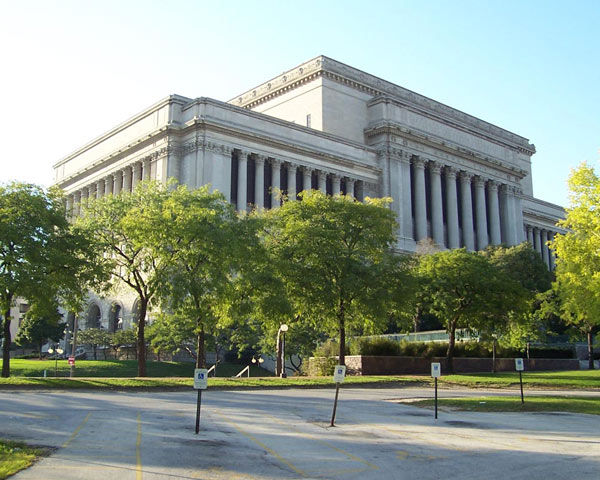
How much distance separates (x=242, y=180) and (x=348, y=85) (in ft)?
91.7

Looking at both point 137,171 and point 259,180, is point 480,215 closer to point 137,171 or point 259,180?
point 259,180

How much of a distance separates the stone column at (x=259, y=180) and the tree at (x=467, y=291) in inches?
1349

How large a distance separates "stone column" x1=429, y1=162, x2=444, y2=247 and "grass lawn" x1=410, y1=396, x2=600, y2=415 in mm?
63734

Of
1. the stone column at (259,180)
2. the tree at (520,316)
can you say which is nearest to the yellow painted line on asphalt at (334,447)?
the tree at (520,316)

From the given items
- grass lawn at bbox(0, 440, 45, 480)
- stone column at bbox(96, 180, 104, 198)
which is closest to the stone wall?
grass lawn at bbox(0, 440, 45, 480)

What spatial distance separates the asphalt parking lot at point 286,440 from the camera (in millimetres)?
11945

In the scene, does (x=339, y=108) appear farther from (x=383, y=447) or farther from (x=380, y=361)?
(x=383, y=447)

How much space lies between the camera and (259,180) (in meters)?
76.9

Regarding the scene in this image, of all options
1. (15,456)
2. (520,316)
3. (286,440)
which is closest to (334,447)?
(286,440)

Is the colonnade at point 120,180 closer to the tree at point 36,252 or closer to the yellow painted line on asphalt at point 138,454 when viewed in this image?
the tree at point 36,252

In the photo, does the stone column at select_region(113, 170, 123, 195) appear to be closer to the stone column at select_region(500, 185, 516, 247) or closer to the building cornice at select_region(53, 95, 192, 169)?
the building cornice at select_region(53, 95, 192, 169)

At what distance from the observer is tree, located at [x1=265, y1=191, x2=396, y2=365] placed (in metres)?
39.0

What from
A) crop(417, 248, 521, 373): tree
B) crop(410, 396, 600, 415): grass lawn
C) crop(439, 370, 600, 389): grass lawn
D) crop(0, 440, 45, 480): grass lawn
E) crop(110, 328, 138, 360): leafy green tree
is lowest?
crop(410, 396, 600, 415): grass lawn

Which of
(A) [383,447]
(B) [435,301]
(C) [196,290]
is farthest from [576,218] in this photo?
(A) [383,447]
